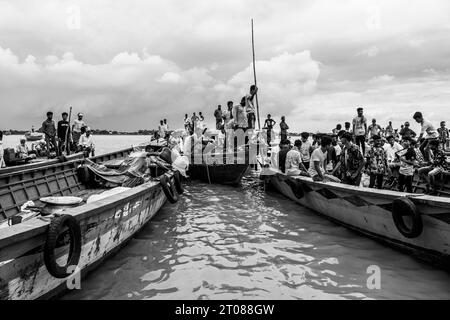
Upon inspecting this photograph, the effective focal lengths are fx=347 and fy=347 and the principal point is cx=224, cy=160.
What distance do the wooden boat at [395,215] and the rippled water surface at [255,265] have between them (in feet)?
0.63

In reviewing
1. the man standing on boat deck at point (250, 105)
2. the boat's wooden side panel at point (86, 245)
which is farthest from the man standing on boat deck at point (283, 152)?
the boat's wooden side panel at point (86, 245)

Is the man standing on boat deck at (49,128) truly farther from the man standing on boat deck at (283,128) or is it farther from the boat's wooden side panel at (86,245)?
the man standing on boat deck at (283,128)

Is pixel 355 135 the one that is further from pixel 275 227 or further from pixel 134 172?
pixel 134 172

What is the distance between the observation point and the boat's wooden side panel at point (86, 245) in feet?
10.3

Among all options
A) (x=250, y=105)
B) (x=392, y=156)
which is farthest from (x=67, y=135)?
(x=392, y=156)

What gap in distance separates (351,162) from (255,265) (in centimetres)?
335

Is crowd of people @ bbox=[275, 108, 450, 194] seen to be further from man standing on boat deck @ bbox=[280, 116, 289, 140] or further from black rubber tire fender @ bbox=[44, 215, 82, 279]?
man standing on boat deck @ bbox=[280, 116, 289, 140]

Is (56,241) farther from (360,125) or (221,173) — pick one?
(360,125)

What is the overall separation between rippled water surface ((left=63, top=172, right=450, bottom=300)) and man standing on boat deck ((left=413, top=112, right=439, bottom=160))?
127 inches

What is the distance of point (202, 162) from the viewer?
42.4 ft

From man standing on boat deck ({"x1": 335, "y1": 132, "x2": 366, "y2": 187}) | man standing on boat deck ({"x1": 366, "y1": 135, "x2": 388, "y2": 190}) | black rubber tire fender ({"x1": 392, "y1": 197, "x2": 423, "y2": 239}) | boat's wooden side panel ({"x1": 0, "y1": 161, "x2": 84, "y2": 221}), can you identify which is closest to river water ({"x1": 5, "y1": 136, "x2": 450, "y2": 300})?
black rubber tire fender ({"x1": 392, "y1": 197, "x2": 423, "y2": 239})

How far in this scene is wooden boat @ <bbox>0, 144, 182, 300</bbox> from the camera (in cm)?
322

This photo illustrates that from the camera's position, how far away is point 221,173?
41.4 ft
